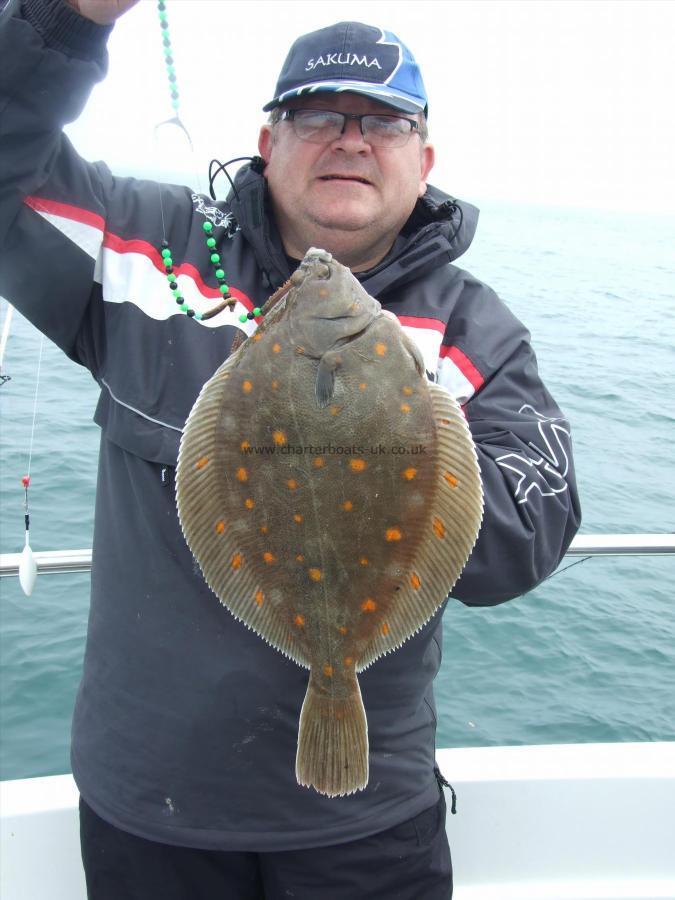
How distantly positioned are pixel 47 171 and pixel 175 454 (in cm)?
82

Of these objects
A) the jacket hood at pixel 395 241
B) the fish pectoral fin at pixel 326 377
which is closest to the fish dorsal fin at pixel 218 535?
the fish pectoral fin at pixel 326 377

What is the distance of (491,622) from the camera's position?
641cm

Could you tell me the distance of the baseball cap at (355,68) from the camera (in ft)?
6.80

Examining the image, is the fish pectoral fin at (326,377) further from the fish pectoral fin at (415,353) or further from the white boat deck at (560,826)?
the white boat deck at (560,826)

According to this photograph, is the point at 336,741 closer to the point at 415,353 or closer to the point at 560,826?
the point at 415,353

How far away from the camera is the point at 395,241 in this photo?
93.7 inches

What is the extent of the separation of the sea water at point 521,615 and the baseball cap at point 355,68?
1305 mm

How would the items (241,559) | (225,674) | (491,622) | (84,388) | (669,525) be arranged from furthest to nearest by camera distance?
(84,388) < (669,525) < (491,622) < (225,674) < (241,559)

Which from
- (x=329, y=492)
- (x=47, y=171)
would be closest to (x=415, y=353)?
(x=329, y=492)

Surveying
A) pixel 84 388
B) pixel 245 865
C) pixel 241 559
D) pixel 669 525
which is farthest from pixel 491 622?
pixel 84 388

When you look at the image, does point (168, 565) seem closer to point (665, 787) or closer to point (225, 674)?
point (225, 674)

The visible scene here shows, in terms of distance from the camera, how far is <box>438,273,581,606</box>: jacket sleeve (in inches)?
74.8

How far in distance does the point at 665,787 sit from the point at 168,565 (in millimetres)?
2353

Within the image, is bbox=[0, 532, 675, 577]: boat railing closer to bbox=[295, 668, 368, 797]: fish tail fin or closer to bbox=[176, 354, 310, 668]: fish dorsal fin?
bbox=[176, 354, 310, 668]: fish dorsal fin
